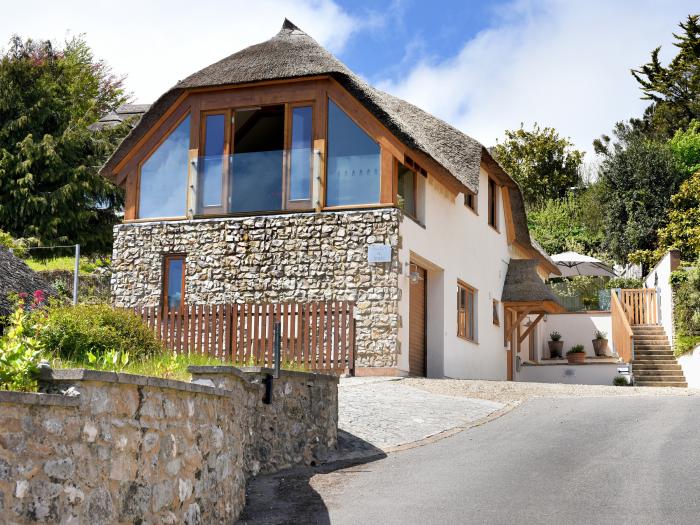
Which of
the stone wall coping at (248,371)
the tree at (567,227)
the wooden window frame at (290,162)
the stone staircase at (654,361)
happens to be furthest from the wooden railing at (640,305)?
the stone wall coping at (248,371)

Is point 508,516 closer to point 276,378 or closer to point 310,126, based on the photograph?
point 276,378

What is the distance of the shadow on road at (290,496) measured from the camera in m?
9.30

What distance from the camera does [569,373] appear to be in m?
32.5

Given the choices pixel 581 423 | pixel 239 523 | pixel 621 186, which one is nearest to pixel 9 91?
pixel 621 186

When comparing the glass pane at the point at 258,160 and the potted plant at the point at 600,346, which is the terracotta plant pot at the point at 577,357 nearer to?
the potted plant at the point at 600,346

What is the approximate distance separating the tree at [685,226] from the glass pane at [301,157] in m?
19.1

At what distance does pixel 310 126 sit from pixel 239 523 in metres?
13.5

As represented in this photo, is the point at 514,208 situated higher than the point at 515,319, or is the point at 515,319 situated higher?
the point at 514,208

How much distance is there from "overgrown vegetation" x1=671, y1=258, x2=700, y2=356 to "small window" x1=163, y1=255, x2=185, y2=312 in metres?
13.0

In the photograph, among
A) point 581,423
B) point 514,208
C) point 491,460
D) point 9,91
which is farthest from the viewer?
point 9,91

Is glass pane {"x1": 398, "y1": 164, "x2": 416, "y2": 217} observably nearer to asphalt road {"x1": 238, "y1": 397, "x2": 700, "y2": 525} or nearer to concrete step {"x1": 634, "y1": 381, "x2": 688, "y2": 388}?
asphalt road {"x1": 238, "y1": 397, "x2": 700, "y2": 525}

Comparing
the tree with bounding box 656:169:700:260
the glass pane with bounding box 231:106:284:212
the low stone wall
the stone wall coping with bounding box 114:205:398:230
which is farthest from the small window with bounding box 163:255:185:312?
the tree with bounding box 656:169:700:260

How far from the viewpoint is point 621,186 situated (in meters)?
44.6

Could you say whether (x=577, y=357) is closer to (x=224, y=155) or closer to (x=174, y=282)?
(x=174, y=282)
